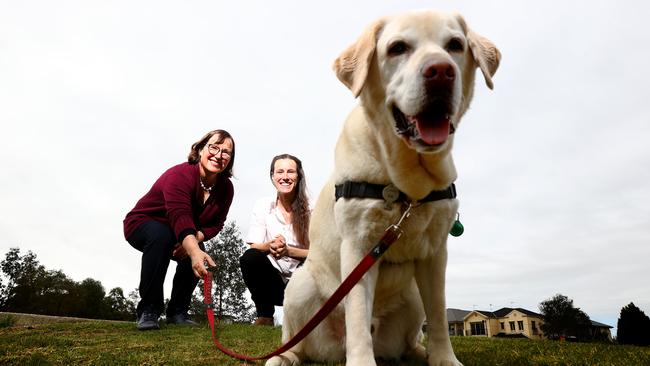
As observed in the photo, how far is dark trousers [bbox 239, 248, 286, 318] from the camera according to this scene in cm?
654

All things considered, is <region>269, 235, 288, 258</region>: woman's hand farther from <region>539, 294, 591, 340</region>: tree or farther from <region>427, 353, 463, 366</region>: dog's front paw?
<region>539, 294, 591, 340</region>: tree

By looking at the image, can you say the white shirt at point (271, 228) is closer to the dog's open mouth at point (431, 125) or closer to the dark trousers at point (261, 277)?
the dark trousers at point (261, 277)

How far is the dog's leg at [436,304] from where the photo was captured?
9.43 ft

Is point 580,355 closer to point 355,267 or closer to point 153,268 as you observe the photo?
point 355,267

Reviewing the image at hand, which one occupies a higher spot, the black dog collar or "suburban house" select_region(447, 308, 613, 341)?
the black dog collar

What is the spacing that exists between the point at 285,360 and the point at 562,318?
199ft

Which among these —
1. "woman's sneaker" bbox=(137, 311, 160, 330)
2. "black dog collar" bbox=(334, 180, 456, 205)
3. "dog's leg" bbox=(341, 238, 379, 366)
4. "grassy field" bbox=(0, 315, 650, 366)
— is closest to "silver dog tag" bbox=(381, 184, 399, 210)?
"black dog collar" bbox=(334, 180, 456, 205)

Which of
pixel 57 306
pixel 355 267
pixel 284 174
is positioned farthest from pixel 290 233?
pixel 57 306

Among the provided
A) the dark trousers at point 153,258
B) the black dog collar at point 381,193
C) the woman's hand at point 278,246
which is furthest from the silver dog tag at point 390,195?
the dark trousers at point 153,258

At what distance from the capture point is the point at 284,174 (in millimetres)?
6621

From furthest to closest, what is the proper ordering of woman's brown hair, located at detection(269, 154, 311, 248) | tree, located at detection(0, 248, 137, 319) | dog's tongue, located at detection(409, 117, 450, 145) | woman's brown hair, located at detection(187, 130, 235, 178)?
1. tree, located at detection(0, 248, 137, 319)
2. woman's brown hair, located at detection(187, 130, 235, 178)
3. woman's brown hair, located at detection(269, 154, 311, 248)
4. dog's tongue, located at detection(409, 117, 450, 145)

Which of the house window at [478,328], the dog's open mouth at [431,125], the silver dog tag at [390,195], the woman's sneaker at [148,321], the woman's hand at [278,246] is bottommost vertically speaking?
the house window at [478,328]

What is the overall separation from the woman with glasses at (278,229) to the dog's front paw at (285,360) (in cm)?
315

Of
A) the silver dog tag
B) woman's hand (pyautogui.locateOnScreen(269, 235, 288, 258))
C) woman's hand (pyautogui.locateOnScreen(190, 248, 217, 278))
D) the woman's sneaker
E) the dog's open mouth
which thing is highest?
the dog's open mouth
